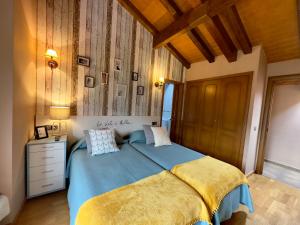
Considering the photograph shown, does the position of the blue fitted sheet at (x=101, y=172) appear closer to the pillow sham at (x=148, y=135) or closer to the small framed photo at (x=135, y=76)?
the pillow sham at (x=148, y=135)

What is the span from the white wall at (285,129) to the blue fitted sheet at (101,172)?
392 centimetres

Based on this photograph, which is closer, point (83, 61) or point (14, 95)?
point (14, 95)

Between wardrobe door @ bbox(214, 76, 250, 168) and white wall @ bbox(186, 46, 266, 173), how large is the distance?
0.10 m

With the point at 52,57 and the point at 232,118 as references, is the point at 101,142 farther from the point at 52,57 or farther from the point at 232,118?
the point at 232,118


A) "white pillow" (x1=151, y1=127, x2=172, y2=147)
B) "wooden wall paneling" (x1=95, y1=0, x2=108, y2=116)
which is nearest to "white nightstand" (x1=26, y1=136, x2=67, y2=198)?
"wooden wall paneling" (x1=95, y1=0, x2=108, y2=116)

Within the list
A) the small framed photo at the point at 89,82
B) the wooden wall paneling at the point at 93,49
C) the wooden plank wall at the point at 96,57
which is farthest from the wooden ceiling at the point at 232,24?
the small framed photo at the point at 89,82

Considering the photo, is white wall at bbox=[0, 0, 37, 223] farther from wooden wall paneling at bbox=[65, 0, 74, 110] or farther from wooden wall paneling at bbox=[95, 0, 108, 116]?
wooden wall paneling at bbox=[95, 0, 108, 116]

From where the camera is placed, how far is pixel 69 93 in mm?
2428

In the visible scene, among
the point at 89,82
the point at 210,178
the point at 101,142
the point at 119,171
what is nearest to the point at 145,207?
the point at 119,171

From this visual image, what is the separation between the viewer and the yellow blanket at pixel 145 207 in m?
0.98

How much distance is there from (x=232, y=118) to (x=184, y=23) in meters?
2.09

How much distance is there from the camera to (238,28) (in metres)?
2.41

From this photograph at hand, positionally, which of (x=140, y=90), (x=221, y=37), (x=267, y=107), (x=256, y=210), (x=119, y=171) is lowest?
(x=256, y=210)

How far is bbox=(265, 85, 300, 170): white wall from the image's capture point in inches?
139
